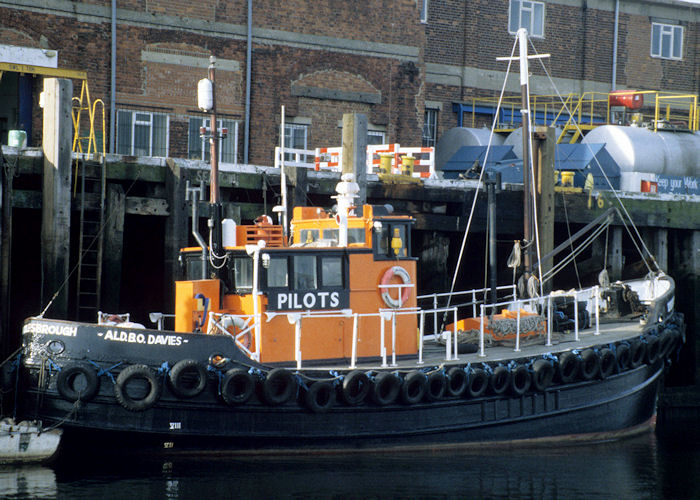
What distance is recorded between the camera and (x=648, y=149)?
23953 mm

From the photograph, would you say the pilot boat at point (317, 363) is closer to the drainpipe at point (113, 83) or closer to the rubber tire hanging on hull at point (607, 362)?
the rubber tire hanging on hull at point (607, 362)

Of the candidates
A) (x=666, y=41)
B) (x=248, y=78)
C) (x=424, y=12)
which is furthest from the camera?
(x=666, y=41)

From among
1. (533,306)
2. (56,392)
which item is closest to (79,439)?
(56,392)

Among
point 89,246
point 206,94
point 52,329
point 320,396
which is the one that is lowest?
point 320,396

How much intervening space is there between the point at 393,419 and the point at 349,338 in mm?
1257

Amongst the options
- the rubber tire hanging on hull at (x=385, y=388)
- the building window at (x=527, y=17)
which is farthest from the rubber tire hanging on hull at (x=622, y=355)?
the building window at (x=527, y=17)

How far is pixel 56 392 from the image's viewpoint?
508 inches

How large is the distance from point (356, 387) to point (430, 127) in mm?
14924

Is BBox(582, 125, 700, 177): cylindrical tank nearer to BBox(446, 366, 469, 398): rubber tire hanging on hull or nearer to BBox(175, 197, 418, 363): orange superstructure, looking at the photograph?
BBox(175, 197, 418, 363): orange superstructure

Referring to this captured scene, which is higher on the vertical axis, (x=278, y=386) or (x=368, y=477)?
(x=278, y=386)

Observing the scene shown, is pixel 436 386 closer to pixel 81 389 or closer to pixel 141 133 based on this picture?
pixel 81 389

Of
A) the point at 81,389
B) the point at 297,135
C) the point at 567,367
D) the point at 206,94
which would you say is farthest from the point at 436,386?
the point at 297,135

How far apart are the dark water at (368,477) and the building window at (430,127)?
13.9 m

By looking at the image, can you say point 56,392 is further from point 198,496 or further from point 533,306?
point 533,306
